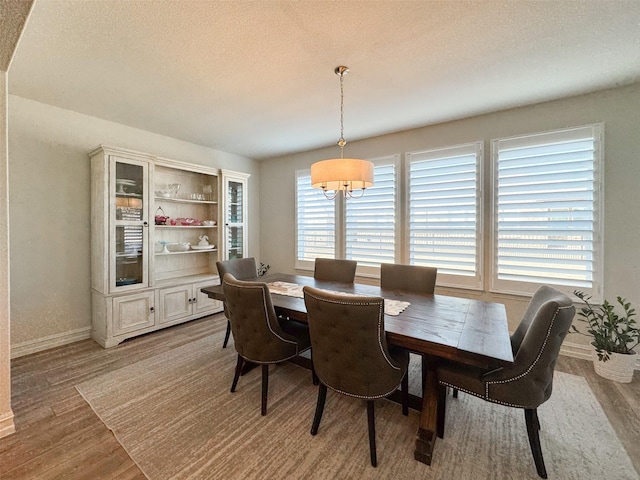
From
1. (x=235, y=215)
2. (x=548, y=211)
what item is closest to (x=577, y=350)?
(x=548, y=211)

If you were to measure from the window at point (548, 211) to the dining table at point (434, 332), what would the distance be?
1.25m

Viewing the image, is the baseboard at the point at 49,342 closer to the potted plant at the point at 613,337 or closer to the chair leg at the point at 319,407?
the chair leg at the point at 319,407

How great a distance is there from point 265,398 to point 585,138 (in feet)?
12.3

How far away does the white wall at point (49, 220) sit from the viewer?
2.74 meters

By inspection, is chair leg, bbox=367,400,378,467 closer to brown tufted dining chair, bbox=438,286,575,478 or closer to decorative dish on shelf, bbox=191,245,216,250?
brown tufted dining chair, bbox=438,286,575,478

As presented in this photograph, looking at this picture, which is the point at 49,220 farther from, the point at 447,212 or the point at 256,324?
the point at 447,212

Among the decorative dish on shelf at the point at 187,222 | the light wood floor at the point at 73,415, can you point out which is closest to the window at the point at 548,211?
the light wood floor at the point at 73,415

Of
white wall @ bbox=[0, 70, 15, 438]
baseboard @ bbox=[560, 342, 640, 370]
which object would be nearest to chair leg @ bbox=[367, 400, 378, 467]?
white wall @ bbox=[0, 70, 15, 438]

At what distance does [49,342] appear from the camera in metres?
2.93

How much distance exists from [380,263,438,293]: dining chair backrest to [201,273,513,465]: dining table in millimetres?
197

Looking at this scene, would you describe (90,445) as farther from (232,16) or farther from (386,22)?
(386,22)

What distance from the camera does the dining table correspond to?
138 cm

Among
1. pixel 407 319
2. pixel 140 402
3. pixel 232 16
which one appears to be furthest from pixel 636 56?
pixel 140 402

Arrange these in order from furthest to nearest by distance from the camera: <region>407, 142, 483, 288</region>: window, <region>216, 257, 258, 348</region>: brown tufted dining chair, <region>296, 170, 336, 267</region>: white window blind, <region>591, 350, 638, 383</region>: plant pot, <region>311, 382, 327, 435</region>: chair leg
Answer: <region>296, 170, 336, 267</region>: white window blind < <region>407, 142, 483, 288</region>: window < <region>216, 257, 258, 348</region>: brown tufted dining chair < <region>591, 350, 638, 383</region>: plant pot < <region>311, 382, 327, 435</region>: chair leg
